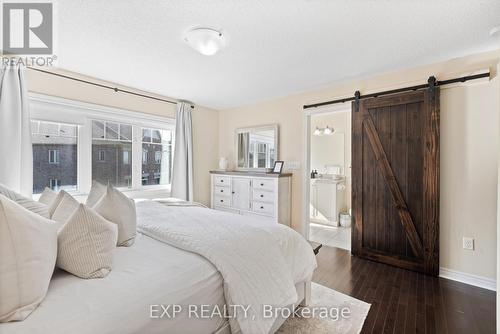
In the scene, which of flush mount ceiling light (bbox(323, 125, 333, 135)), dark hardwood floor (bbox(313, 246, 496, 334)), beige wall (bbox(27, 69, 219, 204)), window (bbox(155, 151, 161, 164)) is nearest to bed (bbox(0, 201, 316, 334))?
dark hardwood floor (bbox(313, 246, 496, 334))

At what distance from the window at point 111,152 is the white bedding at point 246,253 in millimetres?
1726

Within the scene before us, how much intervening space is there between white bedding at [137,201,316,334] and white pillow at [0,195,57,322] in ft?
2.17

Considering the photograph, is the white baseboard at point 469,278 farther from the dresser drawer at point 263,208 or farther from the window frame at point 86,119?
the window frame at point 86,119

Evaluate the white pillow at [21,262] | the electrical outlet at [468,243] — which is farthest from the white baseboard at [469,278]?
the white pillow at [21,262]

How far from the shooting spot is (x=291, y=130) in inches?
148

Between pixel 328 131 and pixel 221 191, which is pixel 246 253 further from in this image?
pixel 328 131

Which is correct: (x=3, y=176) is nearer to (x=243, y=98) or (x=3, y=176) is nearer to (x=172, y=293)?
(x=172, y=293)

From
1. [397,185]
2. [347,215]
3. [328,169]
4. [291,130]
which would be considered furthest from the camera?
[328,169]

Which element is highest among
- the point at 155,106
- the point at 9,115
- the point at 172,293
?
the point at 155,106

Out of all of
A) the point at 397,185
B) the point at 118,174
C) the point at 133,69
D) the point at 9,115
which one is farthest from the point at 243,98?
the point at 9,115

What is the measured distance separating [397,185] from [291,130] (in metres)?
1.68

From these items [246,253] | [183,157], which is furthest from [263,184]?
[246,253]

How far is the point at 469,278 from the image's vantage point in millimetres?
2350

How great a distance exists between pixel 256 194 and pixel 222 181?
0.79 metres
